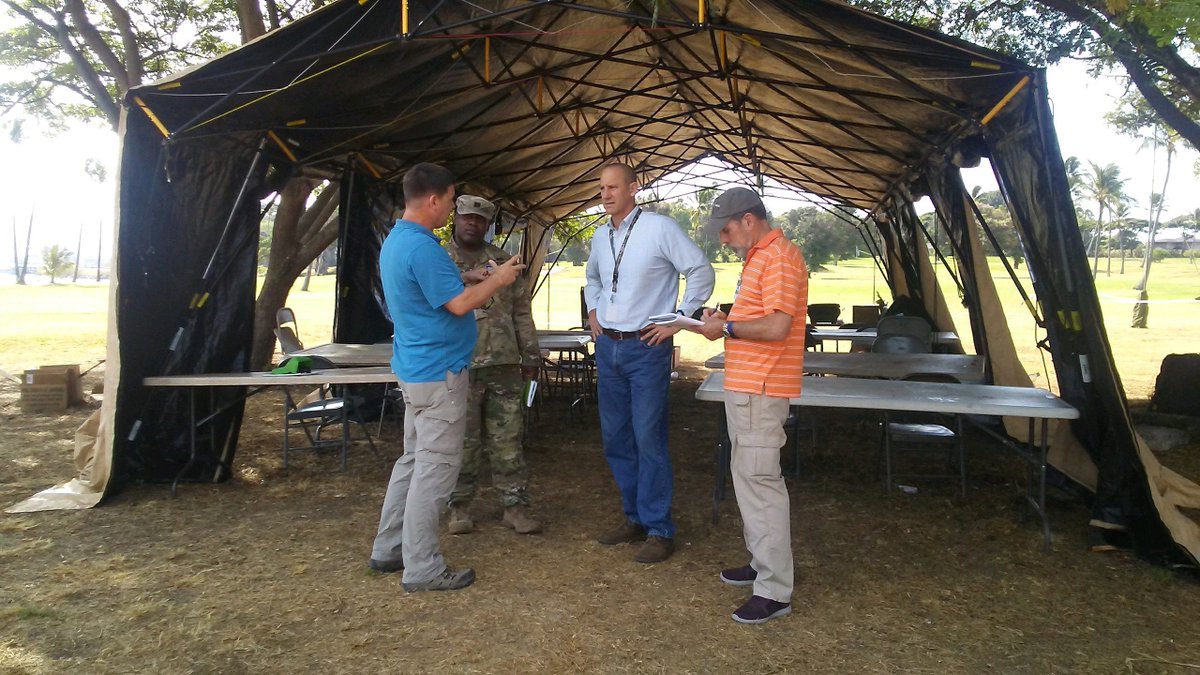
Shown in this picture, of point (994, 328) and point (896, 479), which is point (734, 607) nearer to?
point (896, 479)

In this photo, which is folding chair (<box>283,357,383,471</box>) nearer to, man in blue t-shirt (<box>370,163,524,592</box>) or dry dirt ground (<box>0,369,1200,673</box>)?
dry dirt ground (<box>0,369,1200,673</box>)

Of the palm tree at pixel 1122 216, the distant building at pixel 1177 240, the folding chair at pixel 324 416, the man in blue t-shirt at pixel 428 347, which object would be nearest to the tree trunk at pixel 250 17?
the folding chair at pixel 324 416

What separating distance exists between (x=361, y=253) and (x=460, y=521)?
4.49 meters

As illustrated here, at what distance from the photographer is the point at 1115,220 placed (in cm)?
6656

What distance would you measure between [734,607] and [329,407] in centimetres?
371

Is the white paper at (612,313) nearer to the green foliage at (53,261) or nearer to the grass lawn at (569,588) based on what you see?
the grass lawn at (569,588)

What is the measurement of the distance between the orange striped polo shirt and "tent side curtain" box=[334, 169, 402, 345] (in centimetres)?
557

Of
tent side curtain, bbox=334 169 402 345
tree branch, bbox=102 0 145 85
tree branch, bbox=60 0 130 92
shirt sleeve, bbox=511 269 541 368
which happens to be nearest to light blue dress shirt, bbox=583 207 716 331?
shirt sleeve, bbox=511 269 541 368

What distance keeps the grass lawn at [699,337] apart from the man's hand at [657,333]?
3399mm

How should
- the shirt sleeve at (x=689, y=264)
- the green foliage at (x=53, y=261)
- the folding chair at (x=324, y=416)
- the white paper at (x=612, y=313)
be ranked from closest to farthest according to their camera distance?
1. the shirt sleeve at (x=689, y=264)
2. the white paper at (x=612, y=313)
3. the folding chair at (x=324, y=416)
4. the green foliage at (x=53, y=261)

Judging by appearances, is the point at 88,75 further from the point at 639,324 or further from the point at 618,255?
the point at 639,324

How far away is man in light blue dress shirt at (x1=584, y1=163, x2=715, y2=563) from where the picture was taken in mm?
3807

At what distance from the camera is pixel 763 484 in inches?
127

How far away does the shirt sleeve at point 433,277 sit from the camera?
3438 mm
